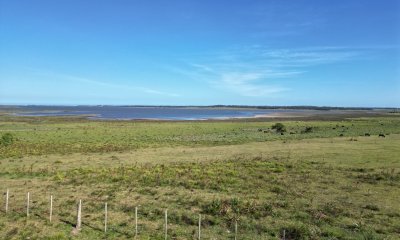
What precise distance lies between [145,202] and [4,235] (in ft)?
26.1

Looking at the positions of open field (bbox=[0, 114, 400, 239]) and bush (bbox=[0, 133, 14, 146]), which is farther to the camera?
bush (bbox=[0, 133, 14, 146])

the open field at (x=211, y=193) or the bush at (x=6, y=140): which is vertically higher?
the bush at (x=6, y=140)

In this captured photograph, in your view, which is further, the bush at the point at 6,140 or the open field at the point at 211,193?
the bush at the point at 6,140

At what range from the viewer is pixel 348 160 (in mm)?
36750

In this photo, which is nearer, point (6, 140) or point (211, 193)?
point (211, 193)

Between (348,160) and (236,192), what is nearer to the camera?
(236,192)

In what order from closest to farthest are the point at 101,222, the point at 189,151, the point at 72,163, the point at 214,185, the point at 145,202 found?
the point at 101,222
the point at 145,202
the point at 214,185
the point at 72,163
the point at 189,151

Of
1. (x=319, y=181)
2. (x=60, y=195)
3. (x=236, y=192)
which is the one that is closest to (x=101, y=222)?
(x=60, y=195)

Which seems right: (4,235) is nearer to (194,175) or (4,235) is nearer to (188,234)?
(188,234)

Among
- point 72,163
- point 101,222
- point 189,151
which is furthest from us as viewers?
point 189,151

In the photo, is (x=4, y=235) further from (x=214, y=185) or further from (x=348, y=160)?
(x=348, y=160)

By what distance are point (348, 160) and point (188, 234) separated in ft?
82.4

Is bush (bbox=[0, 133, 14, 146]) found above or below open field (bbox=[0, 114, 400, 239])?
above

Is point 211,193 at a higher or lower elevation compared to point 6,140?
lower
